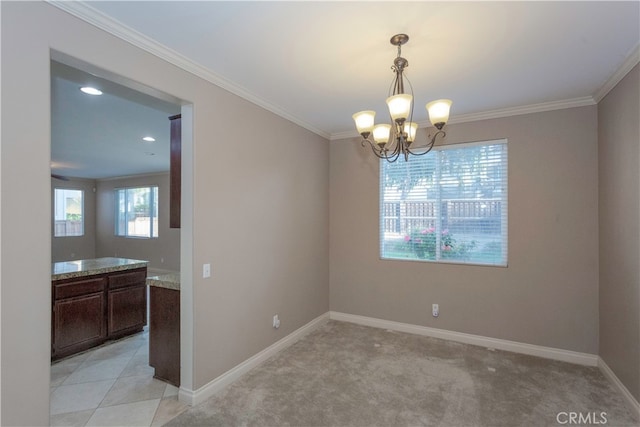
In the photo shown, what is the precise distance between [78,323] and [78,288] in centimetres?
38

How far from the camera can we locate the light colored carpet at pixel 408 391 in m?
2.34

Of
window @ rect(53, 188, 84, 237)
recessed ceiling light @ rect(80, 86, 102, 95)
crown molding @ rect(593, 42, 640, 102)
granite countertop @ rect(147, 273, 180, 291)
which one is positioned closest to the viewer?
crown molding @ rect(593, 42, 640, 102)

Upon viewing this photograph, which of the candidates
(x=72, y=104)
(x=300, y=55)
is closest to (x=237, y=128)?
(x=300, y=55)

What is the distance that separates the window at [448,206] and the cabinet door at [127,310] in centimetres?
321

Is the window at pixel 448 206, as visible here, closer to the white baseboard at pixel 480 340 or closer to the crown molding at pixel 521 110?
the crown molding at pixel 521 110

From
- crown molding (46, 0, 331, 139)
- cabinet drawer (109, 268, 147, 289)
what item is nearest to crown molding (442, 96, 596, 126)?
crown molding (46, 0, 331, 139)

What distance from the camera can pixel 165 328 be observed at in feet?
9.30

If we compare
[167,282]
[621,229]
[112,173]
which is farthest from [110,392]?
[112,173]

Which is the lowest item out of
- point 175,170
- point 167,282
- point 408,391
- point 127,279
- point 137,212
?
point 408,391

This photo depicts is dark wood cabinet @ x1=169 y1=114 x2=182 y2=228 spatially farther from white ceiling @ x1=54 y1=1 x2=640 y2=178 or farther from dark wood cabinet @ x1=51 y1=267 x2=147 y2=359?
dark wood cabinet @ x1=51 y1=267 x2=147 y2=359

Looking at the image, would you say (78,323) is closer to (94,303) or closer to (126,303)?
(94,303)

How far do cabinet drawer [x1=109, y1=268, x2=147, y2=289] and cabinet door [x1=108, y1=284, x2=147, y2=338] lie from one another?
6 cm

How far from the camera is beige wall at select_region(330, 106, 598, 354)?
323 cm

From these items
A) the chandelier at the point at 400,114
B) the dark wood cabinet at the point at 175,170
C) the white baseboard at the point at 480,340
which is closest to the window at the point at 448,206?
the white baseboard at the point at 480,340
